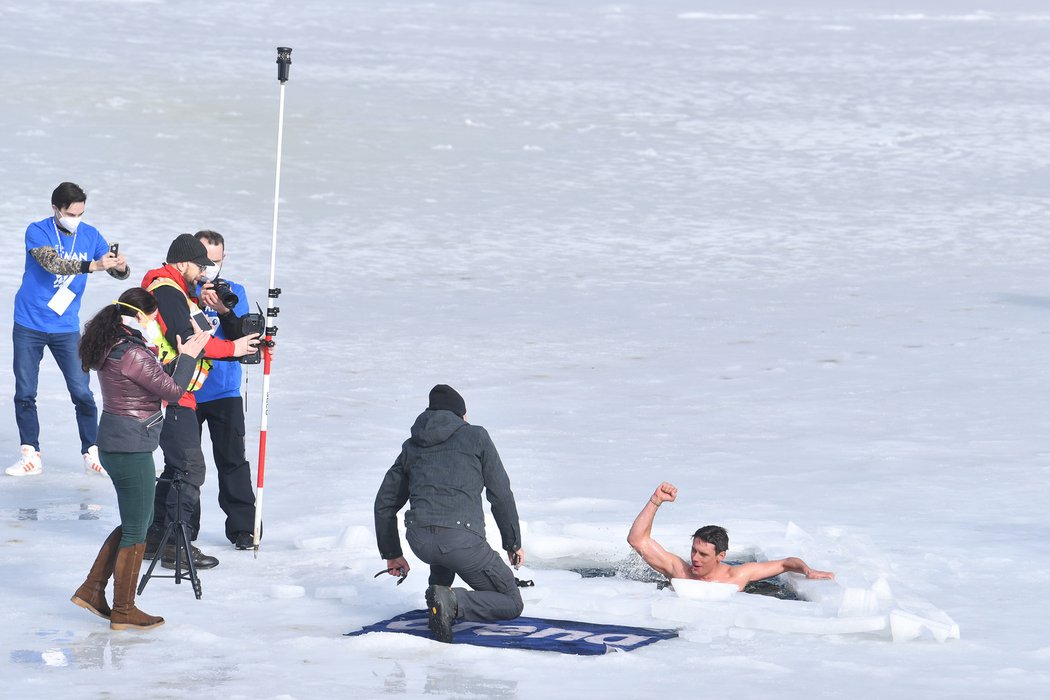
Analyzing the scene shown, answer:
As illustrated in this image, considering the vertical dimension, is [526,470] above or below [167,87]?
below

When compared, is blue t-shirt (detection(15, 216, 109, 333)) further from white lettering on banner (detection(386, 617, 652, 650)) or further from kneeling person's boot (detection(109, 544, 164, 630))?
white lettering on banner (detection(386, 617, 652, 650))

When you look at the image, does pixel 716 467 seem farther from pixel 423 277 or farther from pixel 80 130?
pixel 80 130

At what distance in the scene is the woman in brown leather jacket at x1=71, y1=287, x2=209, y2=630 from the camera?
7.40 metres

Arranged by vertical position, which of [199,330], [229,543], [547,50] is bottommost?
[229,543]

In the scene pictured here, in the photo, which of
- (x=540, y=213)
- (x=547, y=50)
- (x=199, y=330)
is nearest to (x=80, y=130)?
(x=540, y=213)

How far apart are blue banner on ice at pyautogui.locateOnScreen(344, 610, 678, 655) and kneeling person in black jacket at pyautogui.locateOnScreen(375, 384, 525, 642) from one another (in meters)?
0.10

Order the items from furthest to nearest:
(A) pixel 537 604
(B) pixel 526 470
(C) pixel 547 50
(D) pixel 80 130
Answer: (C) pixel 547 50
(D) pixel 80 130
(B) pixel 526 470
(A) pixel 537 604

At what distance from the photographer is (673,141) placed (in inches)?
1041

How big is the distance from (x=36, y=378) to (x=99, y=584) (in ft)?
10.8

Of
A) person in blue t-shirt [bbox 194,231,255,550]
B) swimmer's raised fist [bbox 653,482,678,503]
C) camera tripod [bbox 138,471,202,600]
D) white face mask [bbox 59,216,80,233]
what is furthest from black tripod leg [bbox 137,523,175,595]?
white face mask [bbox 59,216,80,233]

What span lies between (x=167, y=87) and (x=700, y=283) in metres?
13.6

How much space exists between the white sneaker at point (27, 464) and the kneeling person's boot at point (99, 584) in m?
3.20

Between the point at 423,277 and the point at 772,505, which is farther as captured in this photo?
the point at 423,277

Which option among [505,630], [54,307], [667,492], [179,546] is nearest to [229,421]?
[179,546]
